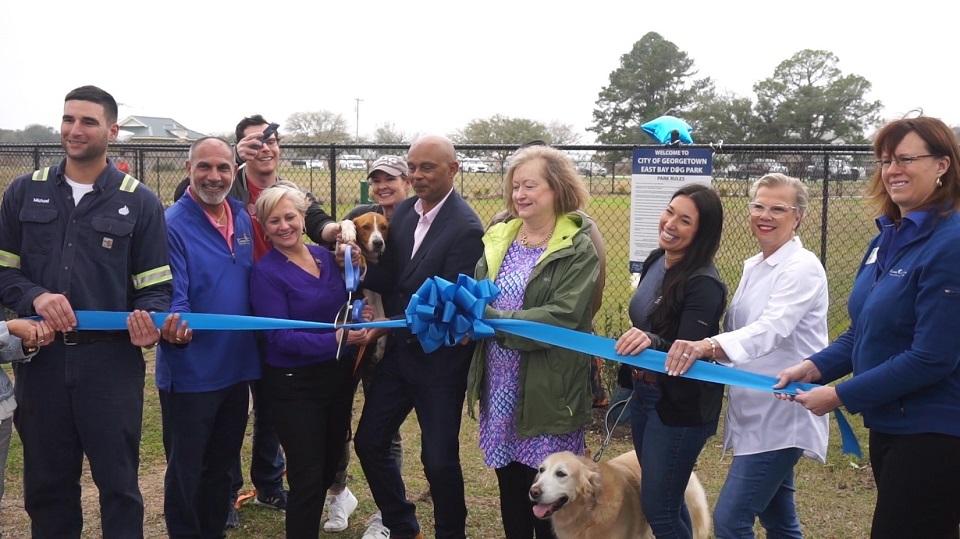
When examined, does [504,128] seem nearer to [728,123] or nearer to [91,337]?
[728,123]

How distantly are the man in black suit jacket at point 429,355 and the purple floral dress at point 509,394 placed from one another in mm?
195

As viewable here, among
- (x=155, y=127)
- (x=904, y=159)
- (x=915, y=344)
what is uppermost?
(x=155, y=127)

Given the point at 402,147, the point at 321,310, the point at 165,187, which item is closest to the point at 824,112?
the point at 165,187

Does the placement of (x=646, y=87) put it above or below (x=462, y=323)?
above

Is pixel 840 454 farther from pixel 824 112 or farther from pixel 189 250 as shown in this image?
pixel 824 112

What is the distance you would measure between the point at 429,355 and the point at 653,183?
9.11ft

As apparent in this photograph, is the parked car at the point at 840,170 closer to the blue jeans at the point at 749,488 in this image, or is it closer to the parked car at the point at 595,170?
the parked car at the point at 595,170

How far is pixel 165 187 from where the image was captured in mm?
19531

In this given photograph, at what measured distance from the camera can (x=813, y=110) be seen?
166ft

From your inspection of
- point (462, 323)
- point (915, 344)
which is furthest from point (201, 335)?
point (915, 344)

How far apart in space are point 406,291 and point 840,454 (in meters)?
4.12

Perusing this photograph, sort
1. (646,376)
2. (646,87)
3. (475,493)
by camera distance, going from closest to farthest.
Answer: (646,376), (475,493), (646,87)

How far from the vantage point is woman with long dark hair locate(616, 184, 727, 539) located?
3275 mm

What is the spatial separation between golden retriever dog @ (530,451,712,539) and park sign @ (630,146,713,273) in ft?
7.65
